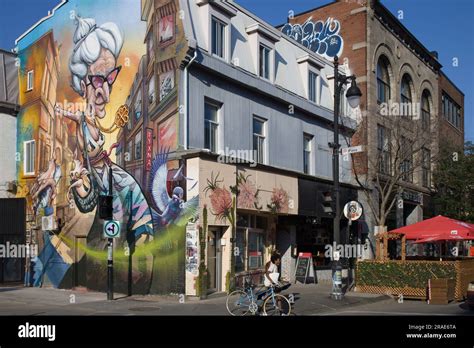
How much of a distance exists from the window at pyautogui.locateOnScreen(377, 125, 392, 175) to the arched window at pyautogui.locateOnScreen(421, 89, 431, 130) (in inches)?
71.4

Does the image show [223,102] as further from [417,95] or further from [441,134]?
[417,95]

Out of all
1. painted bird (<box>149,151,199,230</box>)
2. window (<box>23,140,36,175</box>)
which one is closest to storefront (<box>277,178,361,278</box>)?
painted bird (<box>149,151,199,230</box>)

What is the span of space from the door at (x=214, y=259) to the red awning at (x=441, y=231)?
5887 mm

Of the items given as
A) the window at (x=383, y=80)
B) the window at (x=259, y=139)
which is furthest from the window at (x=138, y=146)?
the window at (x=383, y=80)

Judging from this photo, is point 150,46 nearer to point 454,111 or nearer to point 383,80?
point 454,111

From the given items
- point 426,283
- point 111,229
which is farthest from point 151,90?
point 426,283

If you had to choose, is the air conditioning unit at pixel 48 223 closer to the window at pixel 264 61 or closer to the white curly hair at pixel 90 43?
the white curly hair at pixel 90 43

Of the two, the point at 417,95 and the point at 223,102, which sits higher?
the point at 417,95

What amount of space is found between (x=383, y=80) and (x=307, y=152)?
787 centimetres

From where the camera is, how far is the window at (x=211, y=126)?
16.2m
